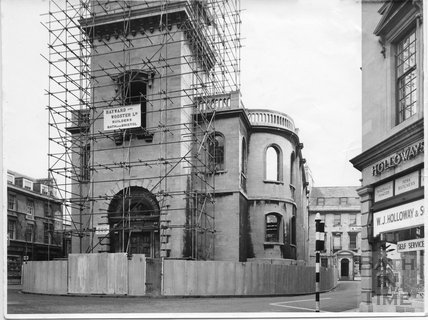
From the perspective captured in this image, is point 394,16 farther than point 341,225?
No

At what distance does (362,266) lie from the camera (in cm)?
1534

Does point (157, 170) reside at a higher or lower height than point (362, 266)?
higher

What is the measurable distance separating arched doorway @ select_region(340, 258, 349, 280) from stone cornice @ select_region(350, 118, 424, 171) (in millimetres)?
3643

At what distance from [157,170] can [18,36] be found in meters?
10.0

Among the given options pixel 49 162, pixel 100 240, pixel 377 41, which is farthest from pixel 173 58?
pixel 377 41

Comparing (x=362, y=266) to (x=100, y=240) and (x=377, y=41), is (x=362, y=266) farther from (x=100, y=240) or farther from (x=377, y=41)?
(x=100, y=240)

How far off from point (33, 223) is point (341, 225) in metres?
13.0

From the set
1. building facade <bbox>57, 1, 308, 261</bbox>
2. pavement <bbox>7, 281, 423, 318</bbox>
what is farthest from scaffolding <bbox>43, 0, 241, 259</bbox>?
pavement <bbox>7, 281, 423, 318</bbox>

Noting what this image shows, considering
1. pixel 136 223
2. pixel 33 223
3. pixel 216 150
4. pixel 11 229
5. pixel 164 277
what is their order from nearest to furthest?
pixel 11 229, pixel 164 277, pixel 33 223, pixel 136 223, pixel 216 150

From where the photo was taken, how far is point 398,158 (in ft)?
45.1

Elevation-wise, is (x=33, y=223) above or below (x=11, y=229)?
above

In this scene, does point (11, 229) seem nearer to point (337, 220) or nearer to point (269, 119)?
point (337, 220)

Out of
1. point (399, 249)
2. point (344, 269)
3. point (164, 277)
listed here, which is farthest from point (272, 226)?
point (399, 249)

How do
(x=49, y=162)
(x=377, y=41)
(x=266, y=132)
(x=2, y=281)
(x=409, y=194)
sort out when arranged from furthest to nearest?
(x=266, y=132) → (x=49, y=162) → (x=377, y=41) → (x=409, y=194) → (x=2, y=281)
